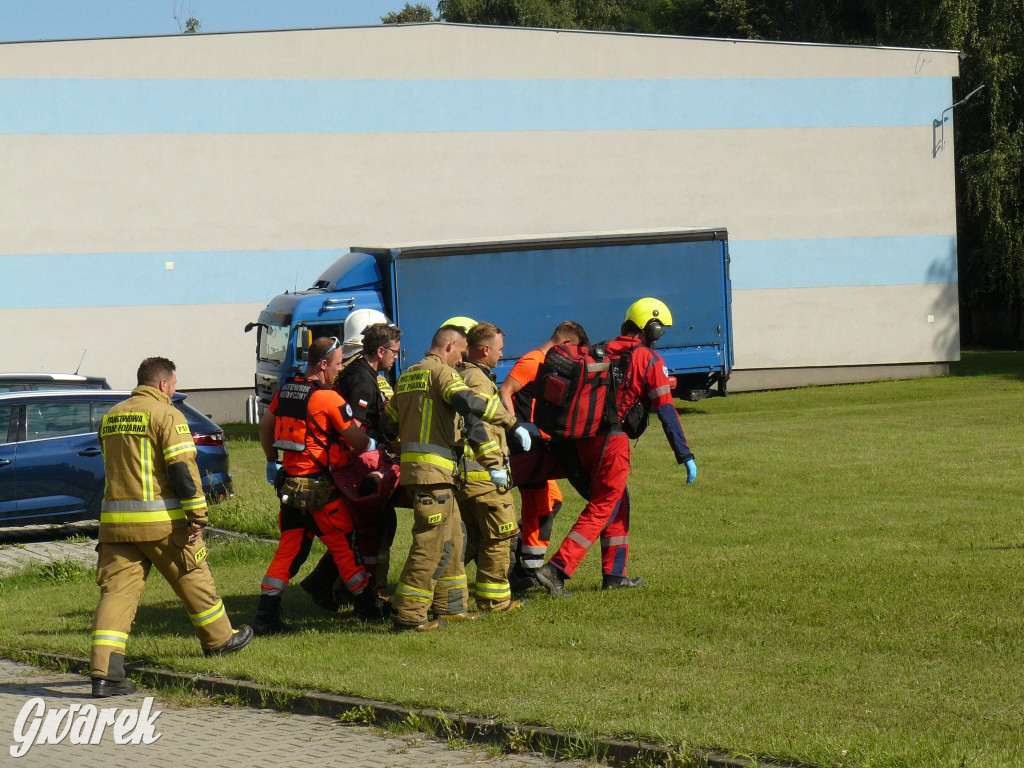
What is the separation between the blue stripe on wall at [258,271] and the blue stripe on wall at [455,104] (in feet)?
9.94

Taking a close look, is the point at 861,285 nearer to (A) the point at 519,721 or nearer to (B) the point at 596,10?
(A) the point at 519,721

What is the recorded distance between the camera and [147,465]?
693cm

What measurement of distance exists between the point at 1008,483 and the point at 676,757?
9271 millimetres

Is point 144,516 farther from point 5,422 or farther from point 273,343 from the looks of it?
→ point 273,343

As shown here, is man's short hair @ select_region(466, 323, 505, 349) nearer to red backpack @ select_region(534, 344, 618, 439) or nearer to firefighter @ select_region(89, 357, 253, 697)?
red backpack @ select_region(534, 344, 618, 439)

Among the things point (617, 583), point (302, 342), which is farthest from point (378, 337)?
point (302, 342)

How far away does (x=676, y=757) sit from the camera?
498 cm

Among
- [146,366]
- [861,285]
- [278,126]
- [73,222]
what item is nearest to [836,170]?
[861,285]

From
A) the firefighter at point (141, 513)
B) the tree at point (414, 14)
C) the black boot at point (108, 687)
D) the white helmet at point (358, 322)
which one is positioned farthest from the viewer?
the tree at point (414, 14)

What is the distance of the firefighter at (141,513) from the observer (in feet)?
22.5

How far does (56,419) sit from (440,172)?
17278 millimetres

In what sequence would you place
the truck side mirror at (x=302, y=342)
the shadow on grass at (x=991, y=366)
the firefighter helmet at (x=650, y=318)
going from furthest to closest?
the shadow on grass at (x=991, y=366), the truck side mirror at (x=302, y=342), the firefighter helmet at (x=650, y=318)

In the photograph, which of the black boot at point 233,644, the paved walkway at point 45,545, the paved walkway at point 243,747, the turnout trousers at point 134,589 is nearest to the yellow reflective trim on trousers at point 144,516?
the turnout trousers at point 134,589

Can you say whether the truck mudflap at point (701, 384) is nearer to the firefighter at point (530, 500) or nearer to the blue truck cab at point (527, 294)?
the blue truck cab at point (527, 294)
